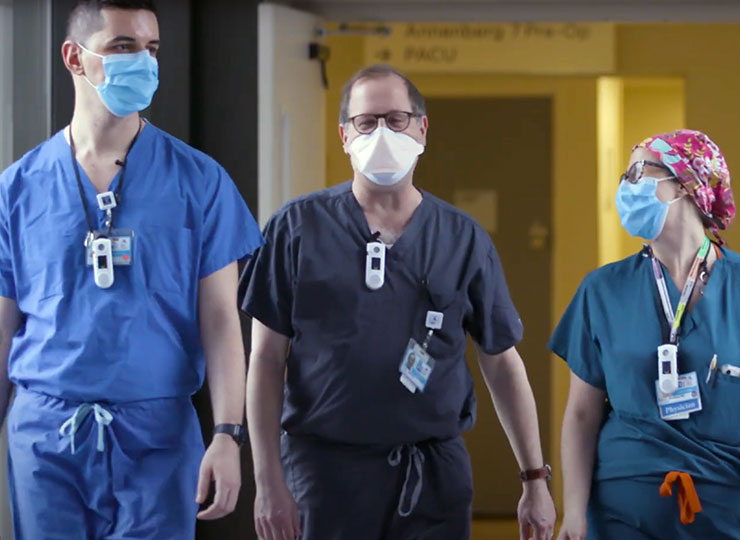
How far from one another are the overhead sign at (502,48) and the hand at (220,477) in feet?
9.70

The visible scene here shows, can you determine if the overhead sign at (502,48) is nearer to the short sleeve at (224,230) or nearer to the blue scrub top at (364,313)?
the blue scrub top at (364,313)

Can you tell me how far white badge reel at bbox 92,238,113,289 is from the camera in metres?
1.97

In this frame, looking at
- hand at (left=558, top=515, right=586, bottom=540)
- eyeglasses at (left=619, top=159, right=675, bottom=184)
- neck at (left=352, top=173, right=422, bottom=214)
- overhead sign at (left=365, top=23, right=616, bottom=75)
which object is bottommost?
hand at (left=558, top=515, right=586, bottom=540)

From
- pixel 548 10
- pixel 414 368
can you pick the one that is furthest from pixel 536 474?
pixel 548 10

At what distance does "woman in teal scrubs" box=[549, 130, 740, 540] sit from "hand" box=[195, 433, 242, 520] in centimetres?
66

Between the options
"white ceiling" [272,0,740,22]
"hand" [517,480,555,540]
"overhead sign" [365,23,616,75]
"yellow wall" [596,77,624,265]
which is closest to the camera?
"hand" [517,480,555,540]

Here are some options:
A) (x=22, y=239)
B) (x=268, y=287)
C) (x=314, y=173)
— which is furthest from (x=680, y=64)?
(x=22, y=239)

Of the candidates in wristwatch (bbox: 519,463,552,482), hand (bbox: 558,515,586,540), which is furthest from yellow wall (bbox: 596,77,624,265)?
hand (bbox: 558,515,586,540)

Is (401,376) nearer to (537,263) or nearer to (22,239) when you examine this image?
(22,239)

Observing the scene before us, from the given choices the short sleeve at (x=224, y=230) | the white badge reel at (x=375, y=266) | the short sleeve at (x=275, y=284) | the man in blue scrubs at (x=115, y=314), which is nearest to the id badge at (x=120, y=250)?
the man in blue scrubs at (x=115, y=314)

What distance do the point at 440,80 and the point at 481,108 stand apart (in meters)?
0.22

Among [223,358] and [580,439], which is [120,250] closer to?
[223,358]

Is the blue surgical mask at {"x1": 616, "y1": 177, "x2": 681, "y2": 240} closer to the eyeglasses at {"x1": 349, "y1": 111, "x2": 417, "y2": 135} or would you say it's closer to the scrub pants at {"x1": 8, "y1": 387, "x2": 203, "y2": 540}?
the eyeglasses at {"x1": 349, "y1": 111, "x2": 417, "y2": 135}

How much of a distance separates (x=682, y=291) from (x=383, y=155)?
2.06ft
